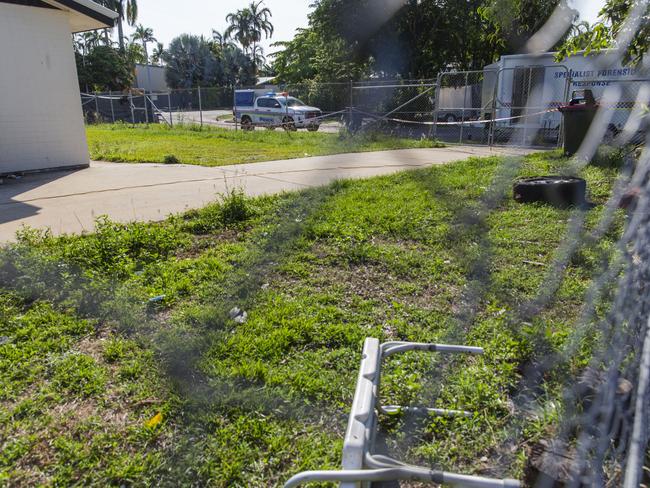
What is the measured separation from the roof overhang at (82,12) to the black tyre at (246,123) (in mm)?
12666

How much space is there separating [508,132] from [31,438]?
19.9 metres

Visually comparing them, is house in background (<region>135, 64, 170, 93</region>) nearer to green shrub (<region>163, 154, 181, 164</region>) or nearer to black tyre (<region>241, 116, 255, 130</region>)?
black tyre (<region>241, 116, 255, 130</region>)

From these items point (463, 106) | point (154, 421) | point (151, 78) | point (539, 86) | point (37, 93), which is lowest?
point (154, 421)

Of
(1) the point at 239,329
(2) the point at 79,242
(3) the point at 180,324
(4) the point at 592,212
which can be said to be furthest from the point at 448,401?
(4) the point at 592,212

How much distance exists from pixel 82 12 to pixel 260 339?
32.7ft

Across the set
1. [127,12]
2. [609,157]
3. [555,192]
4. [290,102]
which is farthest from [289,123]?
[127,12]

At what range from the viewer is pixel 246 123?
2478 centimetres

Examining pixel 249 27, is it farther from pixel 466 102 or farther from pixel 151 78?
pixel 466 102

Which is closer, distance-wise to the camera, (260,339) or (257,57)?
(260,339)

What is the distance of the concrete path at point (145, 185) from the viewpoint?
6090 millimetres

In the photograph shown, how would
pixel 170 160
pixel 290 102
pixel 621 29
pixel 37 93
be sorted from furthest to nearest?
pixel 290 102 < pixel 170 160 < pixel 37 93 < pixel 621 29

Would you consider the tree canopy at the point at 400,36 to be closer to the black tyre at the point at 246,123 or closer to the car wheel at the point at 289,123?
the black tyre at the point at 246,123

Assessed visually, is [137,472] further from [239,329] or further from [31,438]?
[239,329]

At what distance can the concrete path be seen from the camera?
6.09 m
